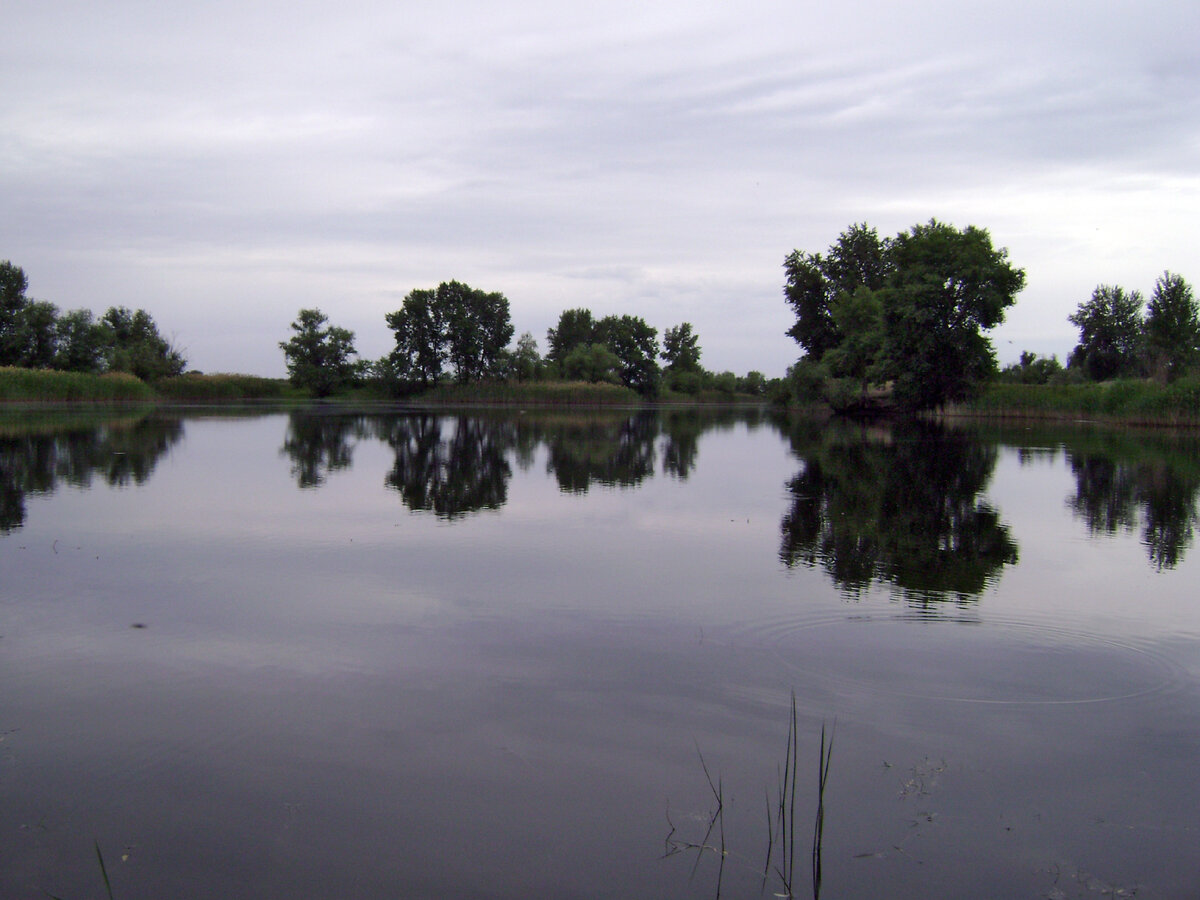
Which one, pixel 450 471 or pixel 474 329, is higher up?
pixel 474 329

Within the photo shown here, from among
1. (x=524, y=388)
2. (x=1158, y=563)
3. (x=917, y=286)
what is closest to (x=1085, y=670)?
(x=1158, y=563)

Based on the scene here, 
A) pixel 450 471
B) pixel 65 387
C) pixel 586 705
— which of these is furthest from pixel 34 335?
pixel 586 705

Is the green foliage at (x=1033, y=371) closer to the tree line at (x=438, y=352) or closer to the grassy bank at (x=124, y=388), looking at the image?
the tree line at (x=438, y=352)

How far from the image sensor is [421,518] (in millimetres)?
11055

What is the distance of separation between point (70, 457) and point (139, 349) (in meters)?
60.8

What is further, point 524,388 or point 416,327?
point 416,327

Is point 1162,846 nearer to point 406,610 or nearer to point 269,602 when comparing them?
point 406,610

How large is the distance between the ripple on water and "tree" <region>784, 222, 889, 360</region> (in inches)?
2566

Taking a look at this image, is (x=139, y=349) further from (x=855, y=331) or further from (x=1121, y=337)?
(x=1121, y=337)

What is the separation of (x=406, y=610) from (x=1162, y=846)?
4890 mm

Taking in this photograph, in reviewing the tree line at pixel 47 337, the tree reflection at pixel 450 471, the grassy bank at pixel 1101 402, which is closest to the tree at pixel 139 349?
A: the tree line at pixel 47 337

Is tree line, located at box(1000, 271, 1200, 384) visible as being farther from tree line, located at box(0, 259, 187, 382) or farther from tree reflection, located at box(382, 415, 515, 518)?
tree line, located at box(0, 259, 187, 382)

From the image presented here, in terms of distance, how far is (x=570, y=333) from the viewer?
114188 mm

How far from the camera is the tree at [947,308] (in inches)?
1759
